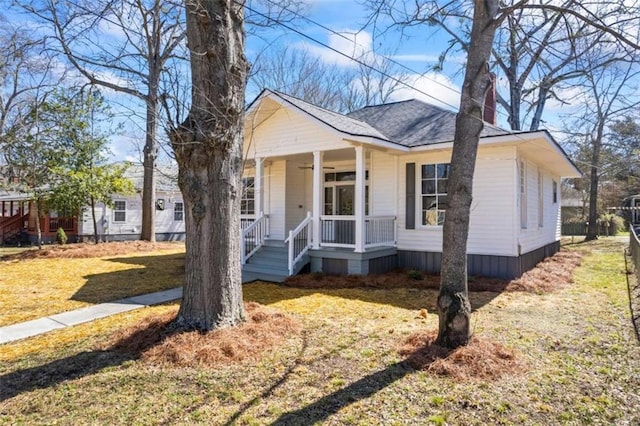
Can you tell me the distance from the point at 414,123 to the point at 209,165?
8.46m

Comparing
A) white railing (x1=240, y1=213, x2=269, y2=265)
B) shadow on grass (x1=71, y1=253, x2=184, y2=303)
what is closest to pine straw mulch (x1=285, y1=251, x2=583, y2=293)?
white railing (x1=240, y1=213, x2=269, y2=265)

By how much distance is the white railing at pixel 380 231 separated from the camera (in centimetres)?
1029

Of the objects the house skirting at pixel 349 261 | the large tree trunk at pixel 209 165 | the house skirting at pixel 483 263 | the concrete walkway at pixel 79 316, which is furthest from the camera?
the house skirting at pixel 349 261

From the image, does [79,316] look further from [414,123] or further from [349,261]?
[414,123]

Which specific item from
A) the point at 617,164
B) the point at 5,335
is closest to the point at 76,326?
the point at 5,335

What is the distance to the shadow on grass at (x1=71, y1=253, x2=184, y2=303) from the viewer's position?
812 cm

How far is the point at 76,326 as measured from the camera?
5.89 meters

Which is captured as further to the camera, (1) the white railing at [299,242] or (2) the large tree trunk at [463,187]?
(1) the white railing at [299,242]

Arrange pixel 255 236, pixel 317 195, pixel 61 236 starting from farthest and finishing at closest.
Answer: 1. pixel 61 236
2. pixel 255 236
3. pixel 317 195

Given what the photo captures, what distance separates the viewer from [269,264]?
10.5 m

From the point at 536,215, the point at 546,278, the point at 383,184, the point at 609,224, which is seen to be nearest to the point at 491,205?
the point at 546,278

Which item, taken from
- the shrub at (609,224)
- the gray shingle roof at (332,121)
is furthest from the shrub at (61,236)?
the shrub at (609,224)

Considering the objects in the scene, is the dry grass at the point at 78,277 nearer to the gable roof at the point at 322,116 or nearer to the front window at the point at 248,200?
the front window at the point at 248,200

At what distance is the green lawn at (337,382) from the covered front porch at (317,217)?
13.1 ft
